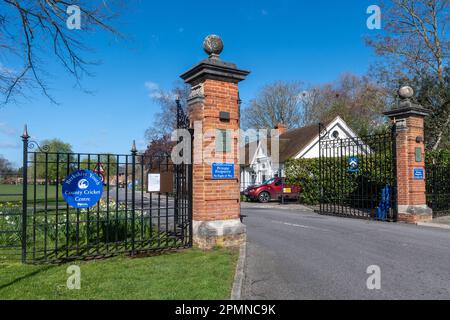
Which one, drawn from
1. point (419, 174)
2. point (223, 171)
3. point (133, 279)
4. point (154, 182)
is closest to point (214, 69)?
point (223, 171)

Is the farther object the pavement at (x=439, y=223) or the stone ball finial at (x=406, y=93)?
the stone ball finial at (x=406, y=93)

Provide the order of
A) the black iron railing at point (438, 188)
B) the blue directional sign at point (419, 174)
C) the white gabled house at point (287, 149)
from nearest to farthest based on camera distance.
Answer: the blue directional sign at point (419, 174) → the black iron railing at point (438, 188) → the white gabled house at point (287, 149)

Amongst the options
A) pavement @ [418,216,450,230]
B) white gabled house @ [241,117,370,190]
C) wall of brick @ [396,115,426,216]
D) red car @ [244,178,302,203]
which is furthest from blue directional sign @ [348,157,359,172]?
white gabled house @ [241,117,370,190]

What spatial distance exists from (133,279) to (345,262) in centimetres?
384

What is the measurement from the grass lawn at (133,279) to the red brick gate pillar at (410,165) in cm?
786

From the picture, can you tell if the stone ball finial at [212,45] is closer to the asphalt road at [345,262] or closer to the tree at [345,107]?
the asphalt road at [345,262]

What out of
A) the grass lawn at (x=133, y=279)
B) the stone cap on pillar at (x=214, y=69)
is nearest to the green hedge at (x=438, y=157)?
the stone cap on pillar at (x=214, y=69)

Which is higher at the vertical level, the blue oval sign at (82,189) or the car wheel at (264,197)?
the blue oval sign at (82,189)

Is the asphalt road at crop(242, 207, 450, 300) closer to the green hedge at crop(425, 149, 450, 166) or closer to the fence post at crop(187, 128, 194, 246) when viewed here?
the fence post at crop(187, 128, 194, 246)

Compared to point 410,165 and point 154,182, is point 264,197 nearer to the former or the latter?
point 410,165

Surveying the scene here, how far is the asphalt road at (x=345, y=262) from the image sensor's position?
5129 mm
